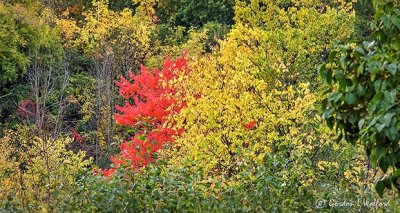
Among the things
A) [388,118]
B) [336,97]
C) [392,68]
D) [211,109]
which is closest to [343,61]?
[336,97]

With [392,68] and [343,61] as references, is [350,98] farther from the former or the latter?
[392,68]

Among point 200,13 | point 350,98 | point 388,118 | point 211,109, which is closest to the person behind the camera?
point 388,118

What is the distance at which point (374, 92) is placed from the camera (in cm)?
319

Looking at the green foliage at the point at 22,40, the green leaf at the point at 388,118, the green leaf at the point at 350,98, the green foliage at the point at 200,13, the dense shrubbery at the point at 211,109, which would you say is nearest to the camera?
the green leaf at the point at 388,118

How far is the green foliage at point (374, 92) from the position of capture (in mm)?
2889

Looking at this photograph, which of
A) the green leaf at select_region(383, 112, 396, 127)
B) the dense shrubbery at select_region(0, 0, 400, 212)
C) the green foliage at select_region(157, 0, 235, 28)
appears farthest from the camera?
the green foliage at select_region(157, 0, 235, 28)

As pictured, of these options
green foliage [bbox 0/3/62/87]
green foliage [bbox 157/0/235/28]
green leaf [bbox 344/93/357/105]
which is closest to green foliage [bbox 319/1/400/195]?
A: green leaf [bbox 344/93/357/105]

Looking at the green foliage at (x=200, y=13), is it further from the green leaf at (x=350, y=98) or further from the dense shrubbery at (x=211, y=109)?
the green leaf at (x=350, y=98)

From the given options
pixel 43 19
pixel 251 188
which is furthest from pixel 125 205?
pixel 43 19

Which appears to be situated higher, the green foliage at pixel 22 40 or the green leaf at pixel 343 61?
the green leaf at pixel 343 61

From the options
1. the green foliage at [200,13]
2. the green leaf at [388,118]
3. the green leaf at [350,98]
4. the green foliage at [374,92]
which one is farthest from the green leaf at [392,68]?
the green foliage at [200,13]

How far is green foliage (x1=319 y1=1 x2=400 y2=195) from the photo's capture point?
289 centimetres

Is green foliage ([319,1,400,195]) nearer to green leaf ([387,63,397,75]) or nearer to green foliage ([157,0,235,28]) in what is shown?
green leaf ([387,63,397,75])

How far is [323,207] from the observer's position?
5281 millimetres
